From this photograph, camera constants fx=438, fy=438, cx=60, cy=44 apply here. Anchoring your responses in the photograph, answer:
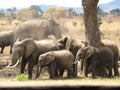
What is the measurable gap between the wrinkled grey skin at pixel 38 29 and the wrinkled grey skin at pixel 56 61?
5174 millimetres

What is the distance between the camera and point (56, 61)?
1388 centimetres

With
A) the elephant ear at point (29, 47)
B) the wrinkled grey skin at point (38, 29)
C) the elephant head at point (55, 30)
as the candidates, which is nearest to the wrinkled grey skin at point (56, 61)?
the elephant ear at point (29, 47)

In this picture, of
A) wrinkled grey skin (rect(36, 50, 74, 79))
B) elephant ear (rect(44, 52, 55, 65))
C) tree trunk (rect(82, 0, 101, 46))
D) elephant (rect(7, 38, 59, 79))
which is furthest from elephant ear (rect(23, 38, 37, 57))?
tree trunk (rect(82, 0, 101, 46))

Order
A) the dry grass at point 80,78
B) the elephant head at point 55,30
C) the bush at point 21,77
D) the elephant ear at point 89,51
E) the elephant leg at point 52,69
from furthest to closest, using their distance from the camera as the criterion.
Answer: the elephant head at point 55,30, the elephant ear at point 89,51, the elephant leg at point 52,69, the bush at point 21,77, the dry grass at point 80,78

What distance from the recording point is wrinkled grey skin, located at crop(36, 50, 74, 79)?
44.4 ft

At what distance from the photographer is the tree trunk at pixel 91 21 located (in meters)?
Answer: 14.7

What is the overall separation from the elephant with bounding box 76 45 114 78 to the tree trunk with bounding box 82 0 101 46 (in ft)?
1.21

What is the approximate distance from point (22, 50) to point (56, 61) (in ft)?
3.79

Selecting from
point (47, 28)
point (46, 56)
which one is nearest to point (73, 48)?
point (46, 56)

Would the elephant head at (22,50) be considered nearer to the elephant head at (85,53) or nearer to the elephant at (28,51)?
the elephant at (28,51)

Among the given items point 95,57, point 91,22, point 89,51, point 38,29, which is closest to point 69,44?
point 91,22

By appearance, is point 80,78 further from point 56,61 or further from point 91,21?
point 91,21

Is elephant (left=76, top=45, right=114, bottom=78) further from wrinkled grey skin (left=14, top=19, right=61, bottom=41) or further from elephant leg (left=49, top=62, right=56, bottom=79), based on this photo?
wrinkled grey skin (left=14, top=19, right=61, bottom=41)

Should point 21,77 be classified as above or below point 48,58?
below
